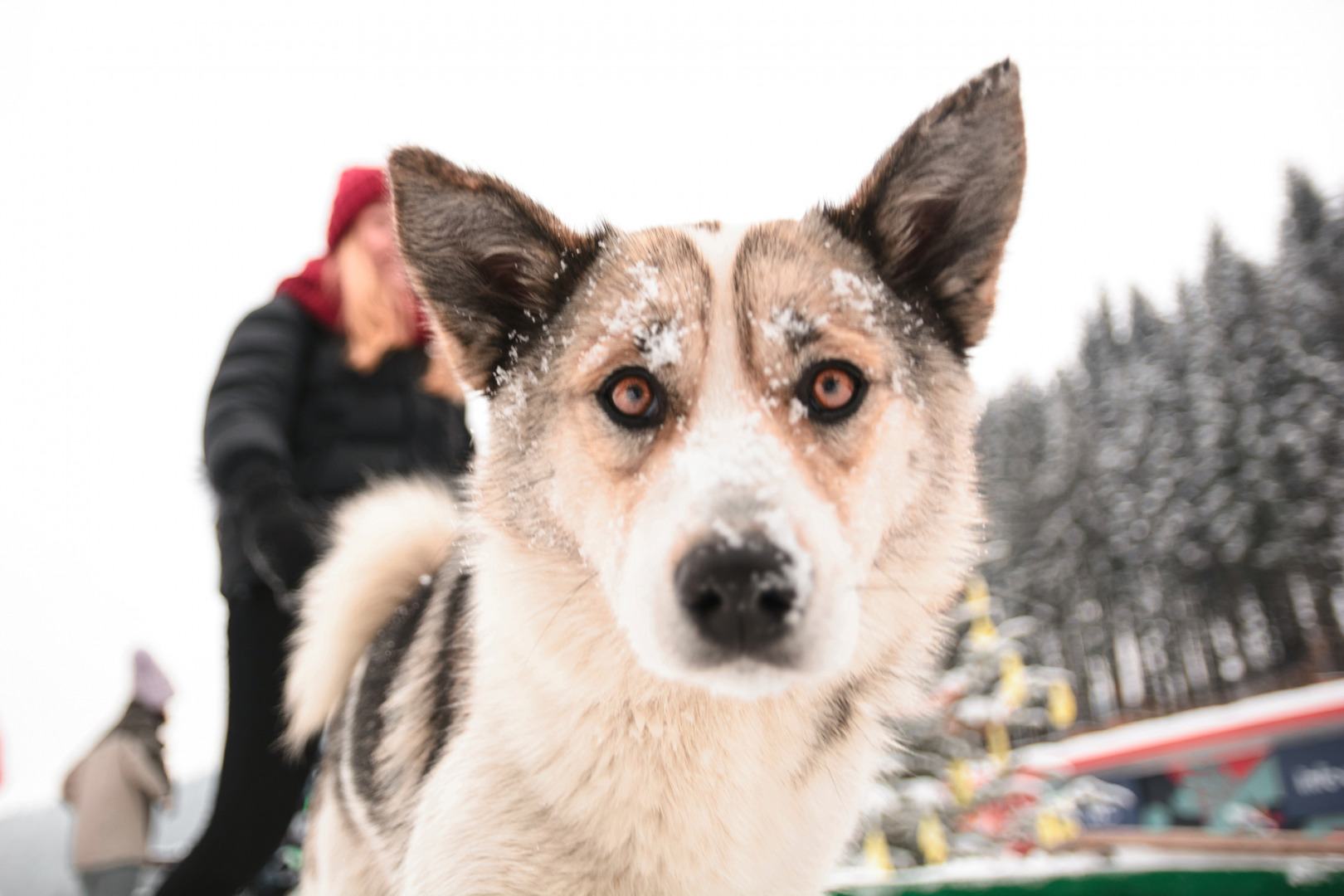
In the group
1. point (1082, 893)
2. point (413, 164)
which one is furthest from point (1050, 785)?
point (413, 164)

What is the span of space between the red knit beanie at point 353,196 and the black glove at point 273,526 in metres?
1.16

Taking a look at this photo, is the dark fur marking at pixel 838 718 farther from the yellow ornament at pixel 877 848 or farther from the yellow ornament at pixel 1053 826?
the yellow ornament at pixel 1053 826

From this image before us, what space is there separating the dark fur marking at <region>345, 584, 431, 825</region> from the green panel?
94.7 inches

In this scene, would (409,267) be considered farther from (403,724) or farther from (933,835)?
(933,835)

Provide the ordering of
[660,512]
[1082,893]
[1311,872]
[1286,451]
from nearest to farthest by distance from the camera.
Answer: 1. [660,512]
2. [1311,872]
3. [1082,893]
4. [1286,451]

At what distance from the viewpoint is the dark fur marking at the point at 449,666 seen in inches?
69.6

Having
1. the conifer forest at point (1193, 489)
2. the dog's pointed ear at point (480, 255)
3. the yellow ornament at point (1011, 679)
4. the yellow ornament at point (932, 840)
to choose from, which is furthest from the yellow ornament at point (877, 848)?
the dog's pointed ear at point (480, 255)

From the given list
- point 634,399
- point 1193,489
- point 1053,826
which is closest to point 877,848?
point 1053,826

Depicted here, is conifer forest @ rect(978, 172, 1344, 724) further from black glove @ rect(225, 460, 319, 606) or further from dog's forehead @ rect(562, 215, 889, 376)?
black glove @ rect(225, 460, 319, 606)

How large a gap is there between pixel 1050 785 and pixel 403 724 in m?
9.18

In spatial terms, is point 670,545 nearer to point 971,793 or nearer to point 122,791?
point 122,791

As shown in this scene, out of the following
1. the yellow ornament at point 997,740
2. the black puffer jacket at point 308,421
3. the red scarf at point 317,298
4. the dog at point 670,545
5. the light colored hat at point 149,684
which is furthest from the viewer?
the yellow ornament at point 997,740

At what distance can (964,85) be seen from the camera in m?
1.78

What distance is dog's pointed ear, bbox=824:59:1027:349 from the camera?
1783 mm
